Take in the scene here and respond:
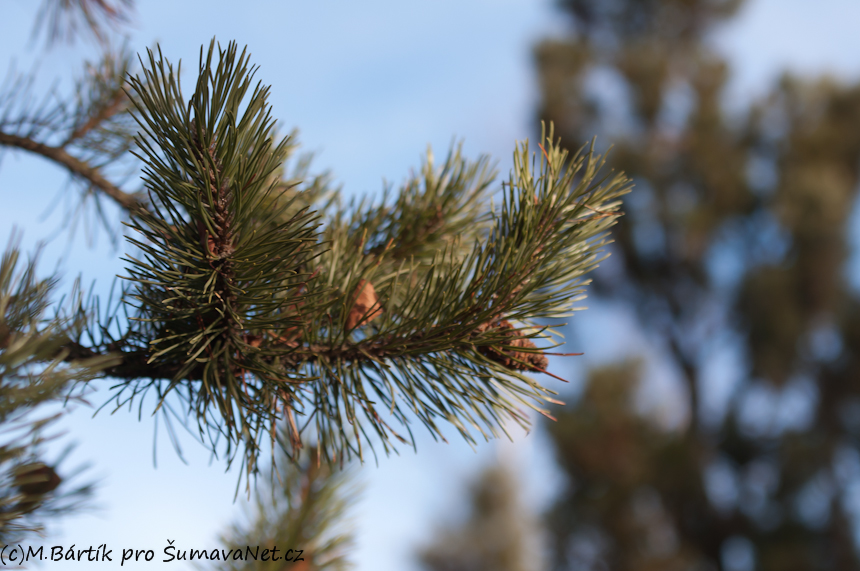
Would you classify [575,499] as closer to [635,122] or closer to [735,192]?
[735,192]

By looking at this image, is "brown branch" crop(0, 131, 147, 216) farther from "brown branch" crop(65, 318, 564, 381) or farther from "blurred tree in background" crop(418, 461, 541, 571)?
"blurred tree in background" crop(418, 461, 541, 571)

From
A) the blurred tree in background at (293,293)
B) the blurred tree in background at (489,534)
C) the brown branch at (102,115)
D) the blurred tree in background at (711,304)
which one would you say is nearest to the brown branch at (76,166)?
the brown branch at (102,115)

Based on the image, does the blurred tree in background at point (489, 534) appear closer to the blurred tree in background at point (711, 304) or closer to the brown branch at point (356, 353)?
the blurred tree in background at point (711, 304)

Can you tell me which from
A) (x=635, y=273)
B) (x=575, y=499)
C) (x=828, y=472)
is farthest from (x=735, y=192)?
(x=575, y=499)

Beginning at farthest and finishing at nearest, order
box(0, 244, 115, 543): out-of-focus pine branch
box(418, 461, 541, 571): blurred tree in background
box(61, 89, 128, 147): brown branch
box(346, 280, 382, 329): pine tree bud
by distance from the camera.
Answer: box(418, 461, 541, 571): blurred tree in background < box(61, 89, 128, 147): brown branch < box(346, 280, 382, 329): pine tree bud < box(0, 244, 115, 543): out-of-focus pine branch

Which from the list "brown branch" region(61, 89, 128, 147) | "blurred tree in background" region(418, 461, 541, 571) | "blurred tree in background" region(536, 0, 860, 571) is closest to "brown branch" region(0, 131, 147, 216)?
"brown branch" region(61, 89, 128, 147)

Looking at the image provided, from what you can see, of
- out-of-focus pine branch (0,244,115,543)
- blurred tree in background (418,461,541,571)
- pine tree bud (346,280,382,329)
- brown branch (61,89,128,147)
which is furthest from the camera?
blurred tree in background (418,461,541,571)
